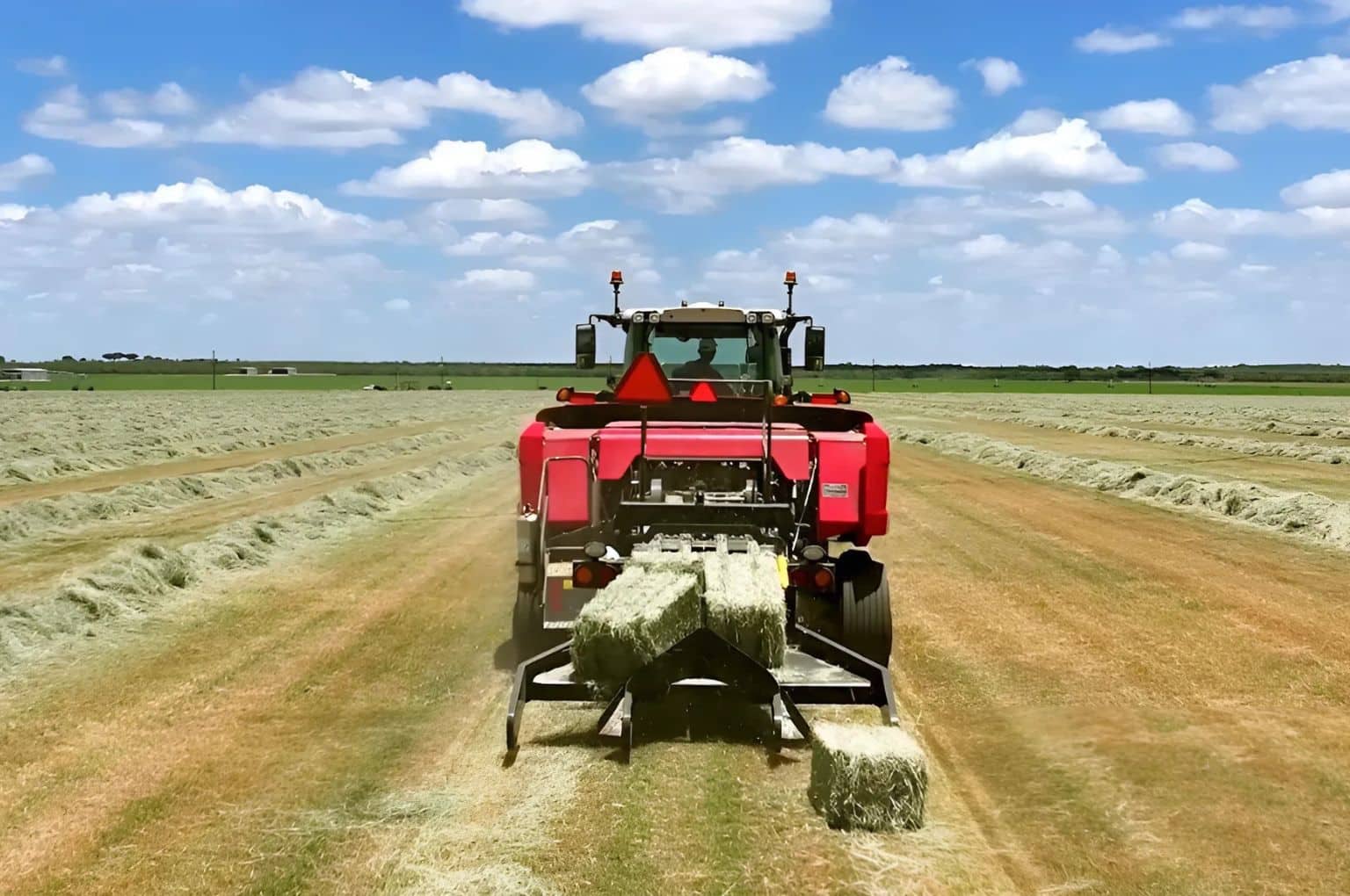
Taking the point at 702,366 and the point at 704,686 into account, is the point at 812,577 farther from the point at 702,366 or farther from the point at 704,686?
the point at 702,366

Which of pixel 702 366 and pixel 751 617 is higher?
pixel 702 366

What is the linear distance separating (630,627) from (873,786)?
166cm

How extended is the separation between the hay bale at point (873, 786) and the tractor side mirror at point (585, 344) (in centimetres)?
770

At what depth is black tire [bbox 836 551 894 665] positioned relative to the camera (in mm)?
8562

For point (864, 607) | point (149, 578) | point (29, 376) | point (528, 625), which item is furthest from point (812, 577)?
point (29, 376)

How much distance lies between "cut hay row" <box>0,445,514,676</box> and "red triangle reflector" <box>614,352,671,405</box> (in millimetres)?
4793

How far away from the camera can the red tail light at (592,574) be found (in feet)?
25.9

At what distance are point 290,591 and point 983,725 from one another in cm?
731

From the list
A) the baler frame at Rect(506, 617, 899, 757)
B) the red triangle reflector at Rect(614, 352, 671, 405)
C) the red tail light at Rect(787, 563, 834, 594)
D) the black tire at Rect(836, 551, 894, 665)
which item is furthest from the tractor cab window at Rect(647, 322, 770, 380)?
the baler frame at Rect(506, 617, 899, 757)

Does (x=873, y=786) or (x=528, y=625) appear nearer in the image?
(x=873, y=786)

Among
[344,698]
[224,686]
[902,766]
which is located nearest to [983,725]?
[902,766]

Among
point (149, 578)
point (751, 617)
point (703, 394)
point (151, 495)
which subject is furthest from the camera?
point (151, 495)

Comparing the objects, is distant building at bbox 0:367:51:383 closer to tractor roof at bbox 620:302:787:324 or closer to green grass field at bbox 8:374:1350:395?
green grass field at bbox 8:374:1350:395

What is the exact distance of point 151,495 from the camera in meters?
20.3
